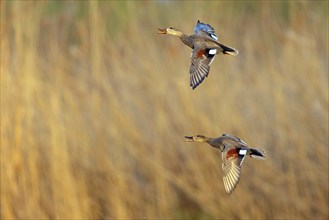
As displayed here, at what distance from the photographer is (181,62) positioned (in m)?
3.28

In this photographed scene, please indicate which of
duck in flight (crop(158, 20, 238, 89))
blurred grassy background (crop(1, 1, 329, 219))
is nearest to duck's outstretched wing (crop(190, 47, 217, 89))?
duck in flight (crop(158, 20, 238, 89))

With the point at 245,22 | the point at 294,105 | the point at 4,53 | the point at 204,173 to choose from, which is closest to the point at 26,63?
the point at 4,53

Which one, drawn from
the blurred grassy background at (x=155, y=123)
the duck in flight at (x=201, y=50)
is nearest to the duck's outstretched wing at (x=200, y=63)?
the duck in flight at (x=201, y=50)

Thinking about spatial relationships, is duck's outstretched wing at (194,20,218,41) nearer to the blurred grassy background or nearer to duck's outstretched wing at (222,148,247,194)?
duck's outstretched wing at (222,148,247,194)

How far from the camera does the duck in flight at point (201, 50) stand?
1.56 feet

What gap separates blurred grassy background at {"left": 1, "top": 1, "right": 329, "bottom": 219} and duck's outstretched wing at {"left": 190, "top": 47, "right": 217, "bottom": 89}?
2284mm

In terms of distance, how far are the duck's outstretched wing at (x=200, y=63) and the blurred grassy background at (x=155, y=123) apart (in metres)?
2.28

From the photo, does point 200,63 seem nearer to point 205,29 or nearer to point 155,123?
point 205,29

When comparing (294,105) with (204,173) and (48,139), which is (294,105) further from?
(48,139)

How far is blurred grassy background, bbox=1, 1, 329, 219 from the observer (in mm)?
2879

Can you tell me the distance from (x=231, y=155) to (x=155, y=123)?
2634 mm

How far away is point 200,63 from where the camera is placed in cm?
48

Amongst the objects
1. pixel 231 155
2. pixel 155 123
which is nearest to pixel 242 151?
pixel 231 155

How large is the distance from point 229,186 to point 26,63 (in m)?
2.37
